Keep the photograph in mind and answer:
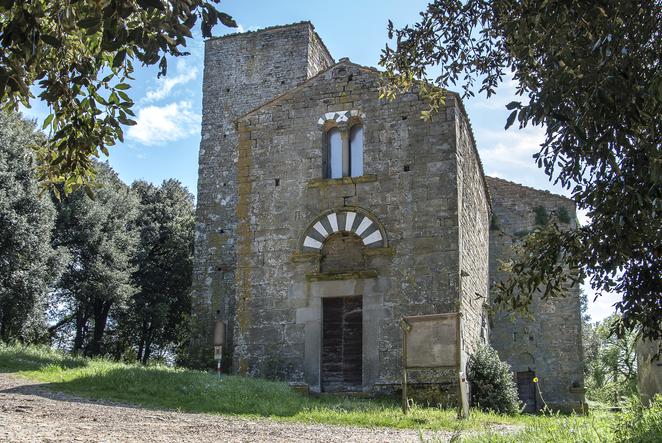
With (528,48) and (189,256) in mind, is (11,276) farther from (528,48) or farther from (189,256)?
(528,48)

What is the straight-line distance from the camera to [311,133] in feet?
59.0

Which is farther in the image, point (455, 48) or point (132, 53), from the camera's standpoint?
point (455, 48)

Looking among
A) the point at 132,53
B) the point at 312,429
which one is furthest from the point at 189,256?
the point at 132,53

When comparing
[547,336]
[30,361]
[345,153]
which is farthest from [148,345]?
[345,153]

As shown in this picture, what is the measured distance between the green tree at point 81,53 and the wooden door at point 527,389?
1943cm

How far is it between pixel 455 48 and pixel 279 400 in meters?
6.94

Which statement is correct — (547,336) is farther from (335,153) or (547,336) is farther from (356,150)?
(335,153)

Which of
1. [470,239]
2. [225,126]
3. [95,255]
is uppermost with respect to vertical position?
[225,126]

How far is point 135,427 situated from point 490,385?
28.4 feet


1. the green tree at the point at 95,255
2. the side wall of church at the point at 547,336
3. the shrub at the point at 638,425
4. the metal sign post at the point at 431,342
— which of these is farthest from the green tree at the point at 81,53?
the green tree at the point at 95,255

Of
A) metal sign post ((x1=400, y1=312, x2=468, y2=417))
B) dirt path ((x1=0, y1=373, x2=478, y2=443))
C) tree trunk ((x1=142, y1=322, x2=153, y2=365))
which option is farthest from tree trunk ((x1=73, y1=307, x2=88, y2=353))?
metal sign post ((x1=400, y1=312, x2=468, y2=417))

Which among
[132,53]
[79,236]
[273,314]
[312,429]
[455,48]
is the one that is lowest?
[312,429]

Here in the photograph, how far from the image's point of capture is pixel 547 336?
80.5 feet

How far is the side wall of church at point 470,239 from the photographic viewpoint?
17094mm
